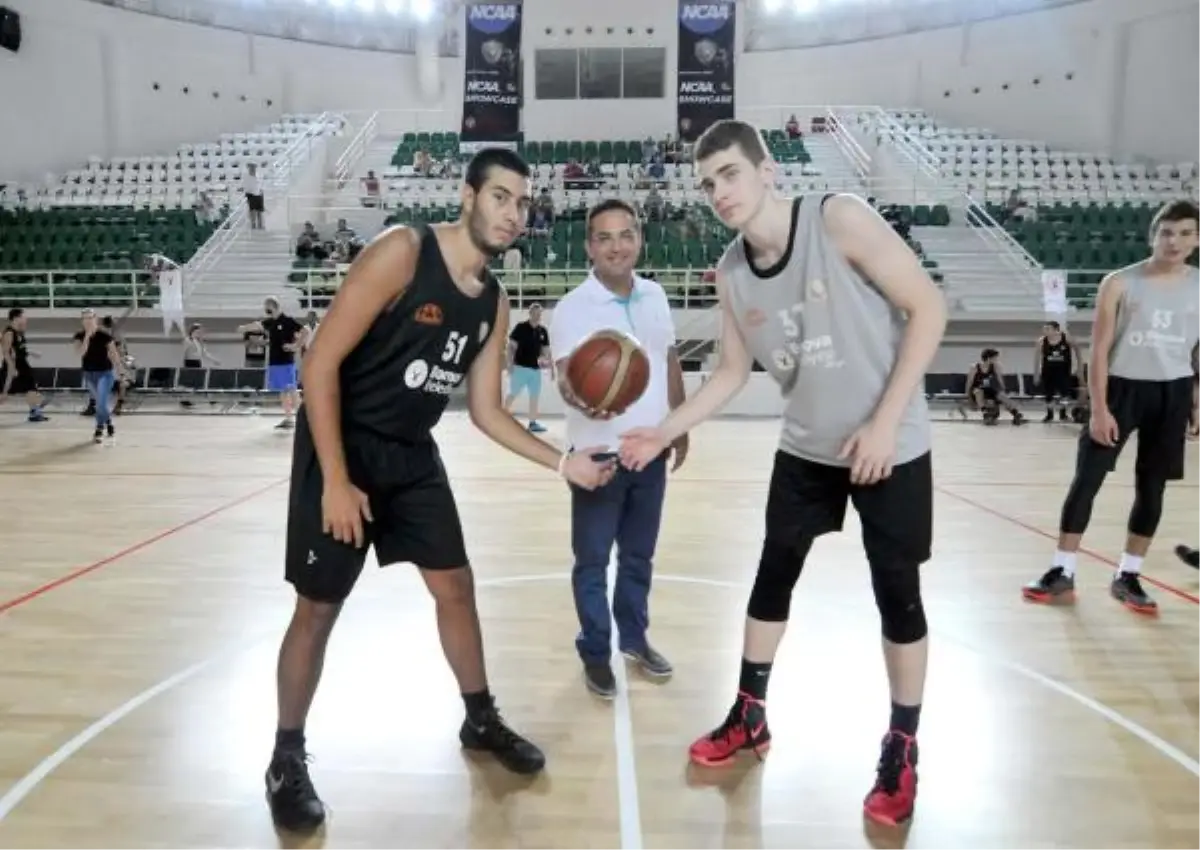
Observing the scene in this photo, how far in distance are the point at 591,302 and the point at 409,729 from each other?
1718 mm

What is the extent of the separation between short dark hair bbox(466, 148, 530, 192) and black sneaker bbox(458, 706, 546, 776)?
1.72 meters

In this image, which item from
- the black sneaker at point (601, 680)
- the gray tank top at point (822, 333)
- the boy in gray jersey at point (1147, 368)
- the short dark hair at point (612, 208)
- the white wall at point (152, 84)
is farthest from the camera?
the white wall at point (152, 84)

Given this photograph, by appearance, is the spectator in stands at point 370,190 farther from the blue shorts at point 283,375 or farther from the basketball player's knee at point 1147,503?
the basketball player's knee at point 1147,503

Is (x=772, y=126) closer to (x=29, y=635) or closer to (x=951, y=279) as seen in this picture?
(x=951, y=279)

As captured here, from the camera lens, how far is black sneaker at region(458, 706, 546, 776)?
9.80 feet

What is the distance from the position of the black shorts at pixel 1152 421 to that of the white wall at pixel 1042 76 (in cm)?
2041

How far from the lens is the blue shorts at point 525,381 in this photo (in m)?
12.2

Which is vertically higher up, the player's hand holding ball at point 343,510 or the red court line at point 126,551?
the player's hand holding ball at point 343,510

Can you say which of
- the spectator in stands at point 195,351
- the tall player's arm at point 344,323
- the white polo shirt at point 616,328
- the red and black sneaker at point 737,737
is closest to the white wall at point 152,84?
the spectator in stands at point 195,351

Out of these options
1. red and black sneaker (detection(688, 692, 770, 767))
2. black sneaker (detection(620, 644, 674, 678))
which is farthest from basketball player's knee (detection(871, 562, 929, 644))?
black sneaker (detection(620, 644, 674, 678))

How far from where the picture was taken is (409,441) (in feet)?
9.06

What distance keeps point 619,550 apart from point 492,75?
56.5 feet

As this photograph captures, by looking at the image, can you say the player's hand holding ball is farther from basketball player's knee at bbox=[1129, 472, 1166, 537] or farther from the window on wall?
Answer: the window on wall

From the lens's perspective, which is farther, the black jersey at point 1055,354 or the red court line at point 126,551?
the black jersey at point 1055,354
